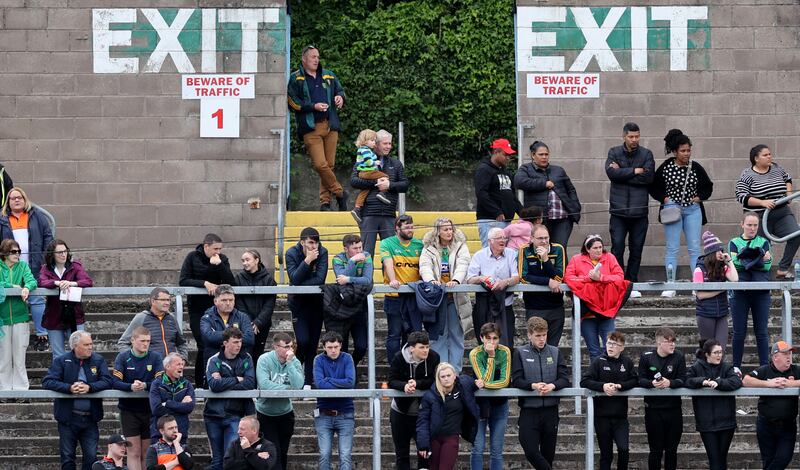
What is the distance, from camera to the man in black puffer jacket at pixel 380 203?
16.5 m

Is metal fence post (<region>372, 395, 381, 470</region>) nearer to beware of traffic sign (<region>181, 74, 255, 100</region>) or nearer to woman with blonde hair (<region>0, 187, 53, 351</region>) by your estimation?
woman with blonde hair (<region>0, 187, 53, 351</region>)

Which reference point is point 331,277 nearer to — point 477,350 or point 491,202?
point 491,202

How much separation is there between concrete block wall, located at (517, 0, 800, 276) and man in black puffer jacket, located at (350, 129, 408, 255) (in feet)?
10.5

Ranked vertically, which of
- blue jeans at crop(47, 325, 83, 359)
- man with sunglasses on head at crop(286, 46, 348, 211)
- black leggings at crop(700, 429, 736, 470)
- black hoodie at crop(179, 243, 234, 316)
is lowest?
black leggings at crop(700, 429, 736, 470)

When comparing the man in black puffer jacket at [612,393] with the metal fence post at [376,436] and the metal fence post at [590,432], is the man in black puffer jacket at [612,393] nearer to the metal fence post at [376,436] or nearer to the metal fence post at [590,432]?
the metal fence post at [590,432]

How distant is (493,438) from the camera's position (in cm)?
1384

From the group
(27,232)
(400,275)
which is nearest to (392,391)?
(400,275)

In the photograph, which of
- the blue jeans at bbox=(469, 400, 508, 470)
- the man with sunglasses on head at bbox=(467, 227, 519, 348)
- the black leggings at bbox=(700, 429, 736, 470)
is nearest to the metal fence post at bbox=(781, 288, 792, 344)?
the black leggings at bbox=(700, 429, 736, 470)

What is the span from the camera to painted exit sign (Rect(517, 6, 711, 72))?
63.7 ft

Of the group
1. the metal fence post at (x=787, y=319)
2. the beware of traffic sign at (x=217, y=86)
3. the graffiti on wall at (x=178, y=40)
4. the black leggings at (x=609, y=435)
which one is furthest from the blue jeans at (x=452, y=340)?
the graffiti on wall at (x=178, y=40)

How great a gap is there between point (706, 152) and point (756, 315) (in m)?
4.59

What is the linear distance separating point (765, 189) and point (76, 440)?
25.0 ft

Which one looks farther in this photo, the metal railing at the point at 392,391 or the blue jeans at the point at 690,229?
the blue jeans at the point at 690,229

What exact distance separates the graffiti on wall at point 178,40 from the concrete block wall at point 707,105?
334 centimetres
